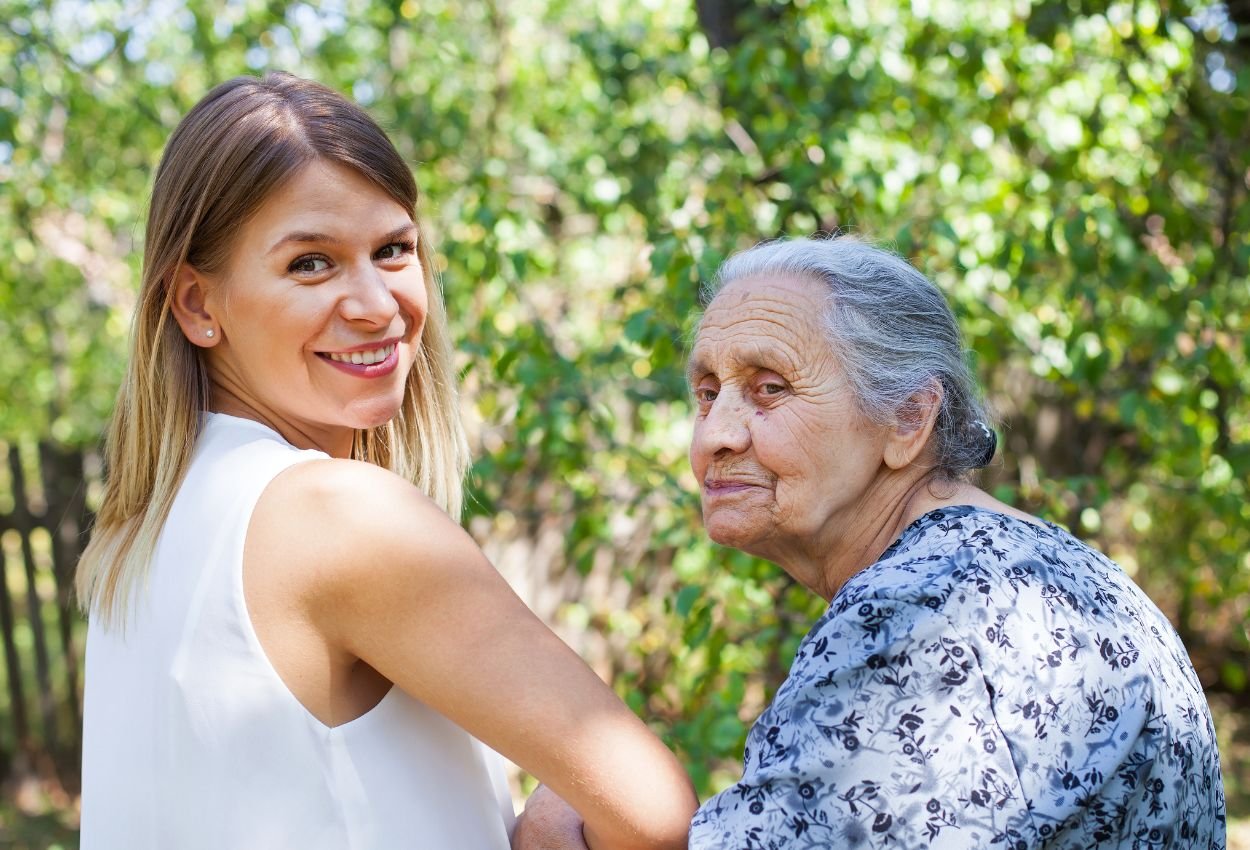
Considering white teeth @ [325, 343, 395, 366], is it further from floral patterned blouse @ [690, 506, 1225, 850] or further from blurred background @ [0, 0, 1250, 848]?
blurred background @ [0, 0, 1250, 848]

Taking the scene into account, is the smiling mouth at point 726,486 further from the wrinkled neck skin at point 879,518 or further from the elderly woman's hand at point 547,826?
the elderly woman's hand at point 547,826

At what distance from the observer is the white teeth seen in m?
1.85

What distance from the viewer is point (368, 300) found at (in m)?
1.81

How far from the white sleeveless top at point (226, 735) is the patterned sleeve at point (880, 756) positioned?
42cm

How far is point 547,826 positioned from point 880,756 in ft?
1.86

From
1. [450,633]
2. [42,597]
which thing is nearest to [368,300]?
[450,633]

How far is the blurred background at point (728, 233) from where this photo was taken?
12.7 ft

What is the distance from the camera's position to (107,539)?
71.9 inches

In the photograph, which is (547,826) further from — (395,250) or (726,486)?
(395,250)

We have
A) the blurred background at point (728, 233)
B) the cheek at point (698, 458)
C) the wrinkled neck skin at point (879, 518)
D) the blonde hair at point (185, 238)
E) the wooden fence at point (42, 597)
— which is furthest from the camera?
the wooden fence at point (42, 597)

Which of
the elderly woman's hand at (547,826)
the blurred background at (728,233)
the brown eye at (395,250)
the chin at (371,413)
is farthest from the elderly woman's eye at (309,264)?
the blurred background at (728,233)

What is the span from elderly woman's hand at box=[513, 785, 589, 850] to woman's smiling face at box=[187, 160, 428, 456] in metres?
0.67

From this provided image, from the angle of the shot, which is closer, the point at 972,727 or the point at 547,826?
the point at 972,727

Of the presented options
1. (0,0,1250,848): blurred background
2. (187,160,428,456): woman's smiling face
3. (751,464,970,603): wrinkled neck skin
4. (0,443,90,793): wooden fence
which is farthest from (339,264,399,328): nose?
(0,443,90,793): wooden fence
